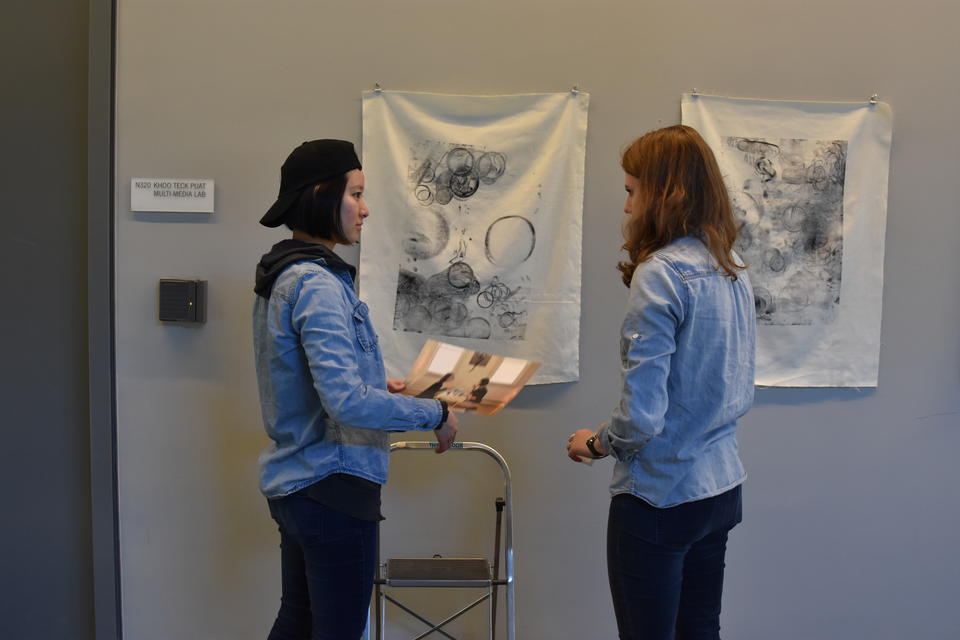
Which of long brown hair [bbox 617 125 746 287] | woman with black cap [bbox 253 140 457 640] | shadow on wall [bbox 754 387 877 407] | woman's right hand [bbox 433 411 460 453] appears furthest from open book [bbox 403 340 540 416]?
shadow on wall [bbox 754 387 877 407]

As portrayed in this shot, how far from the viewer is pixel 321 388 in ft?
4.86

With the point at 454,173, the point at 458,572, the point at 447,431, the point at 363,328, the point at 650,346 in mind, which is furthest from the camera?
the point at 454,173

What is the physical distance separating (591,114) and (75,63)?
1694 millimetres

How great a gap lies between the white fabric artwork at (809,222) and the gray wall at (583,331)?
7cm

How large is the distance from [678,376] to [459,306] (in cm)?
100

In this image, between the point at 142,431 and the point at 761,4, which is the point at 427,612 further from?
the point at 761,4

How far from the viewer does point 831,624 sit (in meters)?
2.50

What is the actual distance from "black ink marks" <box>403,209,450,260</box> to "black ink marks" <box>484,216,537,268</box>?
0.15 m

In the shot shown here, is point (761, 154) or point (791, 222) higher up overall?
point (761, 154)

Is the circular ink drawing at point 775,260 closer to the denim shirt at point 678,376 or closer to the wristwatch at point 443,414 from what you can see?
the denim shirt at point 678,376

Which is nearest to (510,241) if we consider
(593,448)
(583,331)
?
(583,331)

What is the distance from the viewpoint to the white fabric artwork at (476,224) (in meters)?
2.33

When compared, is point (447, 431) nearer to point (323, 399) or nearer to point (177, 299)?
point (323, 399)

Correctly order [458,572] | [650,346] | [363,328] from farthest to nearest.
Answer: [458,572] → [363,328] → [650,346]
